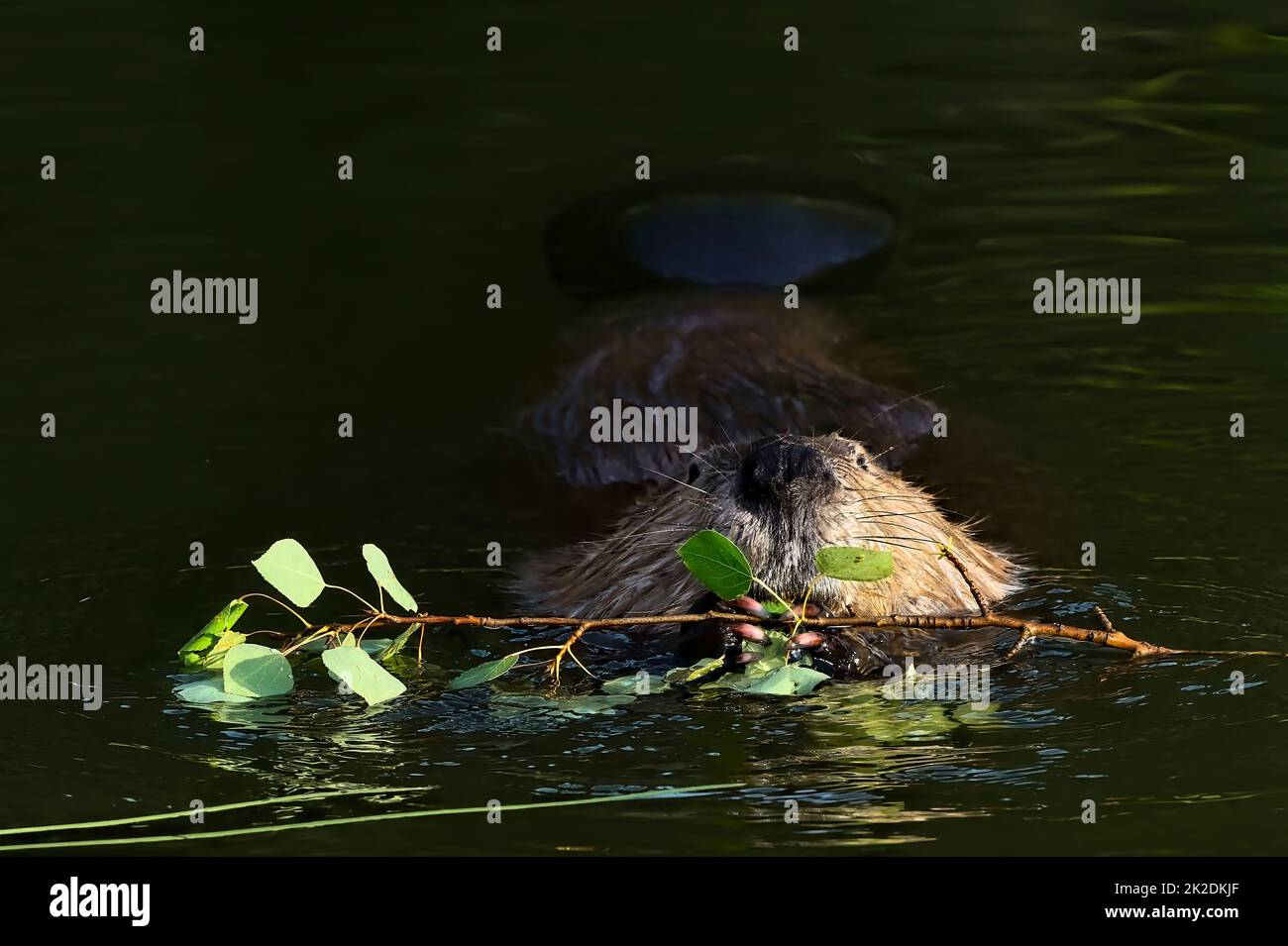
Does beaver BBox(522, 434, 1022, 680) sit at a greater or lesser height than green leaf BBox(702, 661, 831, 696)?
greater

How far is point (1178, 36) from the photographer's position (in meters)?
9.11

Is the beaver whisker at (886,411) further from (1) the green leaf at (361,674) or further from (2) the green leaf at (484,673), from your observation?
(1) the green leaf at (361,674)

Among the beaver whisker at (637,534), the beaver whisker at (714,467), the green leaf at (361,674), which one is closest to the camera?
the green leaf at (361,674)

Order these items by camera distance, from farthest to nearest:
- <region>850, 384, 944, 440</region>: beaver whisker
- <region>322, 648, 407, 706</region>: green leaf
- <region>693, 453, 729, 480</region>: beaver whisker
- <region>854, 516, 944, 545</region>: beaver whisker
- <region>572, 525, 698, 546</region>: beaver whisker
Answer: <region>850, 384, 944, 440</region>: beaver whisker → <region>572, 525, 698, 546</region>: beaver whisker → <region>693, 453, 729, 480</region>: beaver whisker → <region>854, 516, 944, 545</region>: beaver whisker → <region>322, 648, 407, 706</region>: green leaf

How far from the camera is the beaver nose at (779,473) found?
4246 mm

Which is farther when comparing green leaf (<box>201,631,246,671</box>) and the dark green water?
green leaf (<box>201,631,246,671</box>)

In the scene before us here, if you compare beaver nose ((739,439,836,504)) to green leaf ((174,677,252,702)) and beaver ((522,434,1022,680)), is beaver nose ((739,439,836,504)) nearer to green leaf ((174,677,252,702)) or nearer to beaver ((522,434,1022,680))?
beaver ((522,434,1022,680))

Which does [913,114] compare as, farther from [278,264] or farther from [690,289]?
[278,264]

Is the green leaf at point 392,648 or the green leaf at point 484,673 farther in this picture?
the green leaf at point 392,648

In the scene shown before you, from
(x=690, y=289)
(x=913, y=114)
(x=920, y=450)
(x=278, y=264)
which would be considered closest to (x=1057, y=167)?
(x=913, y=114)

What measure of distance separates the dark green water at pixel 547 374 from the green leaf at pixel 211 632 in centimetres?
13

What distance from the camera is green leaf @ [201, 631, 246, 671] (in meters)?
4.16

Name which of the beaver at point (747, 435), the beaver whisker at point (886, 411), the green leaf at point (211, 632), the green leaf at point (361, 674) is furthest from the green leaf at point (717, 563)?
the beaver whisker at point (886, 411)

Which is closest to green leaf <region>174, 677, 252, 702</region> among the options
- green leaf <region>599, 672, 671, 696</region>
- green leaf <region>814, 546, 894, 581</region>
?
green leaf <region>599, 672, 671, 696</region>
